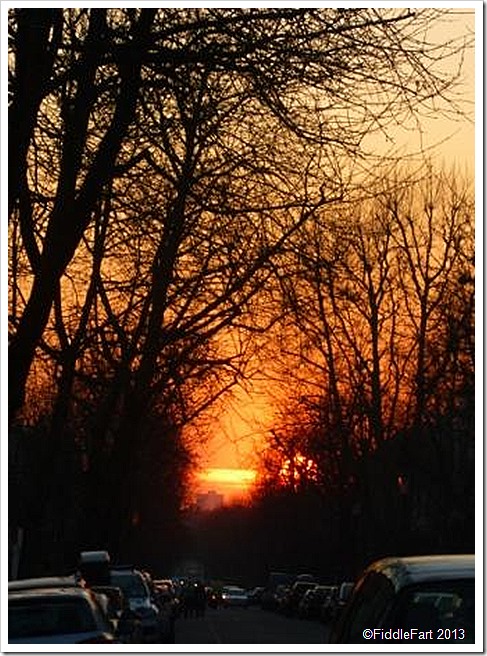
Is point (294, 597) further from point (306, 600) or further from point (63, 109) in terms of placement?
point (63, 109)

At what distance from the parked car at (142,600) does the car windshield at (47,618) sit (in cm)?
1414

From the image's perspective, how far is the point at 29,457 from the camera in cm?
6331

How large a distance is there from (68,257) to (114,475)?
24877 millimetres

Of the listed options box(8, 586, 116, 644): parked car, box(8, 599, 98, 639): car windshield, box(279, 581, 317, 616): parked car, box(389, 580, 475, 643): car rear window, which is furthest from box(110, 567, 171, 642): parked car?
box(279, 581, 317, 616): parked car

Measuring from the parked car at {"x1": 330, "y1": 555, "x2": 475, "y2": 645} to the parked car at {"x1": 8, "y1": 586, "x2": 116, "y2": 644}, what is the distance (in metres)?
5.41

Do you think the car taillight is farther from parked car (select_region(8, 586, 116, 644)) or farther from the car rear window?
the car rear window

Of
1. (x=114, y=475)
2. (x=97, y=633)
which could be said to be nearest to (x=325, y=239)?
(x=97, y=633)

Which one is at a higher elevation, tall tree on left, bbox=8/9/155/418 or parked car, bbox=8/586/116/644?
tall tree on left, bbox=8/9/155/418

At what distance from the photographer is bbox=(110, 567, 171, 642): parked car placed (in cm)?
3105

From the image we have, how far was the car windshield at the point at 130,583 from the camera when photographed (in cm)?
3338

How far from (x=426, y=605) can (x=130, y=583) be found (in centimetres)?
2463

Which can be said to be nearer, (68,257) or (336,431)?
(68,257)

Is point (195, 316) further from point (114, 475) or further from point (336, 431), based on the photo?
point (336, 431)

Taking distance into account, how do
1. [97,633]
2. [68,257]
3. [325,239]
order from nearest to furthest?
[97,633], [68,257], [325,239]
